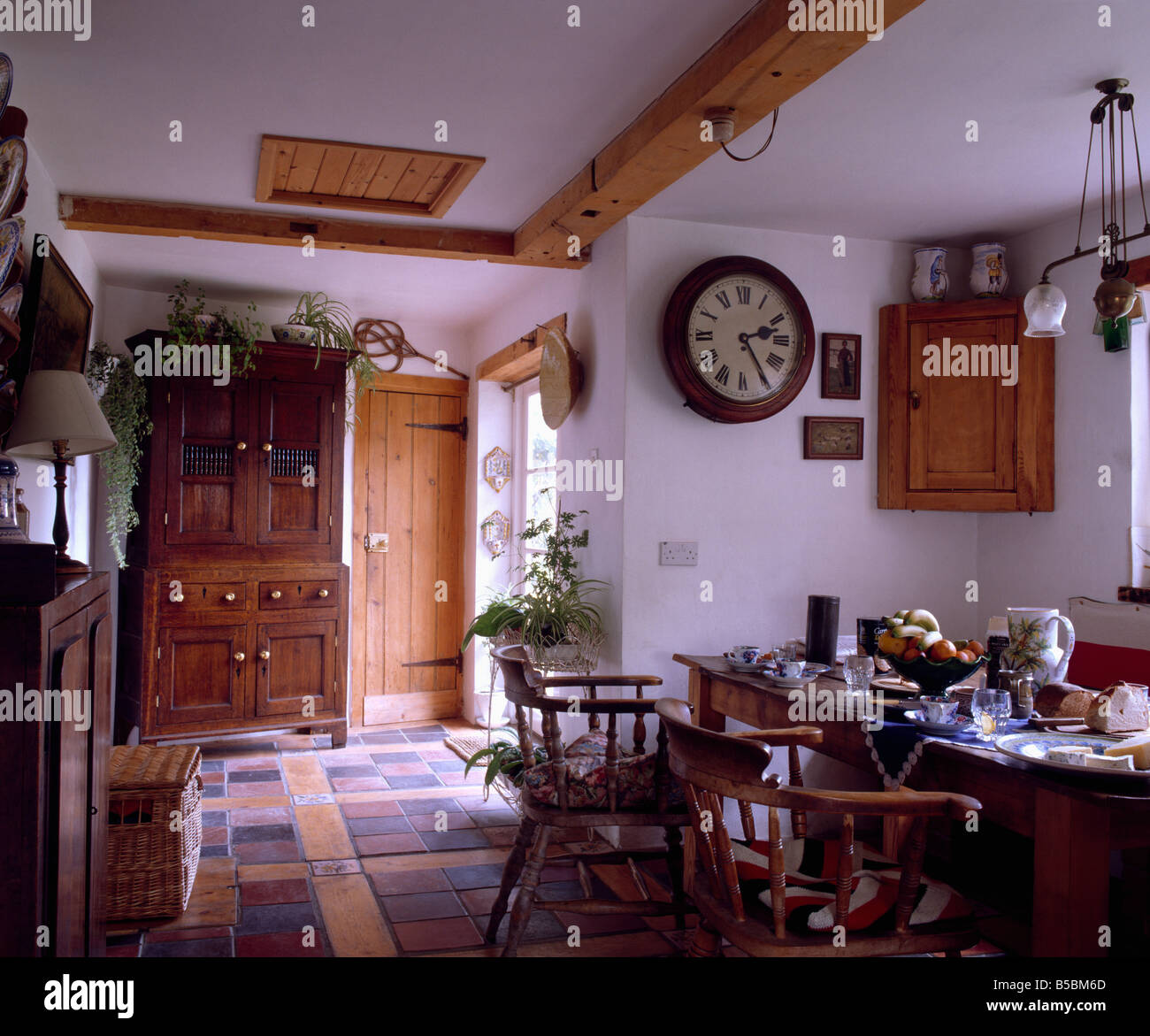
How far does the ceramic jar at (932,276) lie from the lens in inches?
153

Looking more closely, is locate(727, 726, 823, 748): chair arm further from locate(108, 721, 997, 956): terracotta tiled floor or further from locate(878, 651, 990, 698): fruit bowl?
locate(108, 721, 997, 956): terracotta tiled floor

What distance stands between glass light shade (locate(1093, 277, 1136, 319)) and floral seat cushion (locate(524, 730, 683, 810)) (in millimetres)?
1729

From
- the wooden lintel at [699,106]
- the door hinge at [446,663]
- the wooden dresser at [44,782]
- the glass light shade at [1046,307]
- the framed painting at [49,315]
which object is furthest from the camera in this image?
the door hinge at [446,663]

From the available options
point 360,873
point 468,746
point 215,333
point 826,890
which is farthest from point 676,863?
point 215,333

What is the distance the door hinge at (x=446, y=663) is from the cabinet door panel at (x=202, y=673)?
124 cm

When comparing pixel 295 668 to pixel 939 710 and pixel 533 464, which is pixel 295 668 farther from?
pixel 939 710

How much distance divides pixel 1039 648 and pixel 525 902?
1.58 metres

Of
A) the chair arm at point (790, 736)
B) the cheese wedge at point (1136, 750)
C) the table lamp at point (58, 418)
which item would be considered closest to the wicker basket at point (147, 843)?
the table lamp at point (58, 418)

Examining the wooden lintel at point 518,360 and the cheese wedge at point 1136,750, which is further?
the wooden lintel at point 518,360

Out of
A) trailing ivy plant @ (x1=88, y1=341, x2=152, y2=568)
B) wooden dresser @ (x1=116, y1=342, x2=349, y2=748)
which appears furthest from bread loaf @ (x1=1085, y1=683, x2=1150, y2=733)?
trailing ivy plant @ (x1=88, y1=341, x2=152, y2=568)

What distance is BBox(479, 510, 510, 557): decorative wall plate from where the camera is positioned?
5.74 m

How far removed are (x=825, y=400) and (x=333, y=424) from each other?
269 cm

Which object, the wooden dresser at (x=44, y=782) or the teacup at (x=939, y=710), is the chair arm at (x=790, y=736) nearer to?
the teacup at (x=939, y=710)
